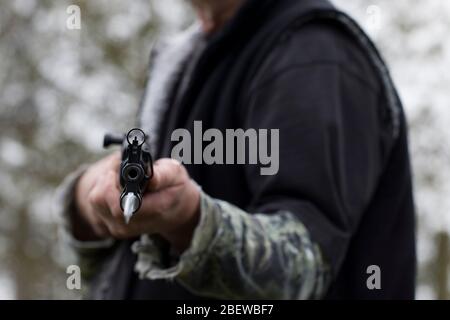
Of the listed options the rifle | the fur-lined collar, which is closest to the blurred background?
the fur-lined collar

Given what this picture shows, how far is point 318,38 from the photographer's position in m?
1.38

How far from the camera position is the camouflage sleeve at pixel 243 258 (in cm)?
114

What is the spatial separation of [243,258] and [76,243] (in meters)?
0.54

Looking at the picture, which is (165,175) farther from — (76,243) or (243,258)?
(76,243)

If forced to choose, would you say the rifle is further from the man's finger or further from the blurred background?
the blurred background

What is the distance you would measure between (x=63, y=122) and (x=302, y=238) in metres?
7.28

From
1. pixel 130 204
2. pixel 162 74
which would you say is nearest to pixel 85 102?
pixel 162 74

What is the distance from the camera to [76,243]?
161 centimetres

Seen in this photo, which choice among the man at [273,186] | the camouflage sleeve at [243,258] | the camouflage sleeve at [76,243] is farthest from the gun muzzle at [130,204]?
the camouflage sleeve at [76,243]

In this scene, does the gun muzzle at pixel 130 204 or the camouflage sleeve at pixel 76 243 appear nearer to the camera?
the gun muzzle at pixel 130 204

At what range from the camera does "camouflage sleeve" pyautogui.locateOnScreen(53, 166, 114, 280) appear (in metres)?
1.59

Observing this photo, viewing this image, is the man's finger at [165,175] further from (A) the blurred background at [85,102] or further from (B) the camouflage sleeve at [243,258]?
(A) the blurred background at [85,102]

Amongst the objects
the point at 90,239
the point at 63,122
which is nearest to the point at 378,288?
the point at 90,239
